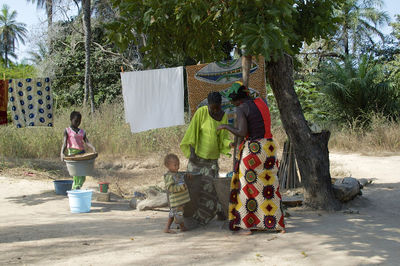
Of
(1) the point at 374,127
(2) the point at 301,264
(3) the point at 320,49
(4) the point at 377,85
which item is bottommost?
(2) the point at 301,264

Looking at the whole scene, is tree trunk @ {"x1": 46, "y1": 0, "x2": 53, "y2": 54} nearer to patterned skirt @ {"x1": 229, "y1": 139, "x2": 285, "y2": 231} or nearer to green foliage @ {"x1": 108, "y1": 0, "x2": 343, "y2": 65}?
green foliage @ {"x1": 108, "y1": 0, "x2": 343, "y2": 65}

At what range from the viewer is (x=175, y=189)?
480 cm

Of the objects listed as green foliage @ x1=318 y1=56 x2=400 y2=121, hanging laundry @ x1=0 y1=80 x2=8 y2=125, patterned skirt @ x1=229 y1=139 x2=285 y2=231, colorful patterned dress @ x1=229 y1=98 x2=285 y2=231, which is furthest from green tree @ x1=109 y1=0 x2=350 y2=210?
green foliage @ x1=318 y1=56 x2=400 y2=121

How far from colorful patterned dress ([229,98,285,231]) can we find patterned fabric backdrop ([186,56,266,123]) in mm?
2362

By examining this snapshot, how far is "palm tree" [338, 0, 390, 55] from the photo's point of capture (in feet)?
81.6

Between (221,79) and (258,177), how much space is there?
2784 millimetres

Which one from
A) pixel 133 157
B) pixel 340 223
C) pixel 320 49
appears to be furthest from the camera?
pixel 320 49

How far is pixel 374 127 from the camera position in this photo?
1271 cm

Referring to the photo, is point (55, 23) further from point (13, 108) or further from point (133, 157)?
point (13, 108)

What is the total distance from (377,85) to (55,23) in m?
15.1

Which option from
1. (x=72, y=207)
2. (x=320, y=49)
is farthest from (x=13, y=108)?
(x=320, y=49)

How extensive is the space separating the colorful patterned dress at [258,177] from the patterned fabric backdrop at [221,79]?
93.0 inches

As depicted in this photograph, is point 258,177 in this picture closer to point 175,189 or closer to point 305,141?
point 175,189

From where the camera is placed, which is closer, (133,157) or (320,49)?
(133,157)
